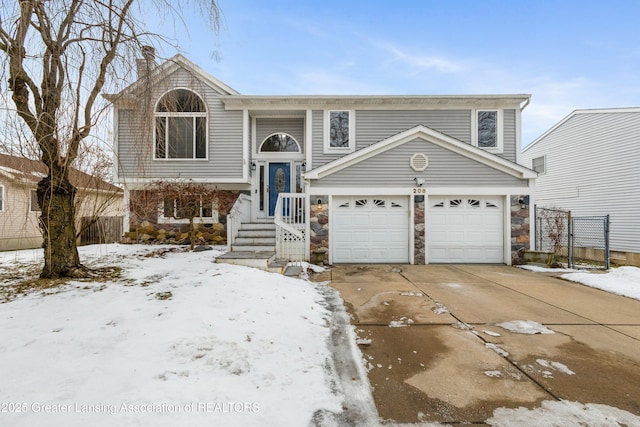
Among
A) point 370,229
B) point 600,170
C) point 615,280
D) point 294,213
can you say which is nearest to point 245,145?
point 294,213

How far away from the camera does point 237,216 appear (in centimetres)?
794

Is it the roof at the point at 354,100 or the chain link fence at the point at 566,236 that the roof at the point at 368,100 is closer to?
the roof at the point at 354,100

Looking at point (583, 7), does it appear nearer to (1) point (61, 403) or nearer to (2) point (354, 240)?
(2) point (354, 240)

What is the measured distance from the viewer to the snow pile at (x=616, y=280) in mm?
5332

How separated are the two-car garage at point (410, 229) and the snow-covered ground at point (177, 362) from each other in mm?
4120

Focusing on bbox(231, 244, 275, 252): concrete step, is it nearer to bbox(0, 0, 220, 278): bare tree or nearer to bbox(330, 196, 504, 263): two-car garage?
bbox(330, 196, 504, 263): two-car garage

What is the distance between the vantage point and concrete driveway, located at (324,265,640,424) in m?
2.20

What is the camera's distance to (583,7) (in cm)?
948

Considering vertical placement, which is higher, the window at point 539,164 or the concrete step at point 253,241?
the window at point 539,164

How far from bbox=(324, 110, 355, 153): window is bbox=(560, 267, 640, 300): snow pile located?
6.72 m

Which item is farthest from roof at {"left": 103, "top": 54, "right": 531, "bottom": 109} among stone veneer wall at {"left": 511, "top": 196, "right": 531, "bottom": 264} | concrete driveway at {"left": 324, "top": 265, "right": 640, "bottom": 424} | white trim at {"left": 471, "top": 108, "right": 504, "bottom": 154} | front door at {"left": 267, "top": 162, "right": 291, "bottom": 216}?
concrete driveway at {"left": 324, "top": 265, "right": 640, "bottom": 424}

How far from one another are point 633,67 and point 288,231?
609 inches

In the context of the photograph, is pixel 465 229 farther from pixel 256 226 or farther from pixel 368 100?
pixel 256 226

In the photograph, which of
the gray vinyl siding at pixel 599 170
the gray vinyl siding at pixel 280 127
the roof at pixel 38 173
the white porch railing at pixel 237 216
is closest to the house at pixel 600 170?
the gray vinyl siding at pixel 599 170
